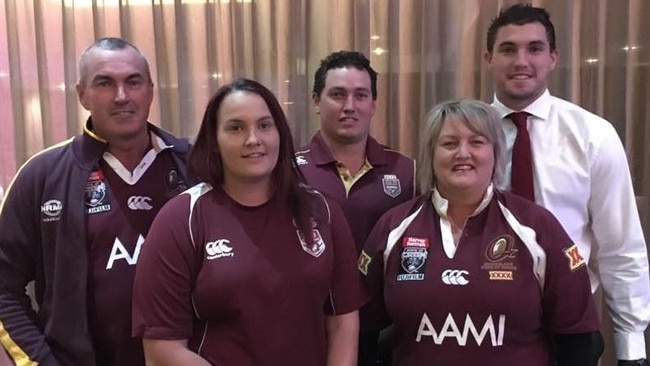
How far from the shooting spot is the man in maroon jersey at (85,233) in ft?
6.16

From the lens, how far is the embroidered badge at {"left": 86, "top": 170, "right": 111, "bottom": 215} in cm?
193

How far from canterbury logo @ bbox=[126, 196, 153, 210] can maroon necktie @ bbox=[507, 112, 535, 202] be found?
45.4 inches

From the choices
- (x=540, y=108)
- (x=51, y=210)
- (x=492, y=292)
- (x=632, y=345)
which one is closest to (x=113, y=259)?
(x=51, y=210)

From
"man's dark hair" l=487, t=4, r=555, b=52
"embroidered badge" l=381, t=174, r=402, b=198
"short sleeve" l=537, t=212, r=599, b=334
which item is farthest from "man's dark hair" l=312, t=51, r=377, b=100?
"short sleeve" l=537, t=212, r=599, b=334

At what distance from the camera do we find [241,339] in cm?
163

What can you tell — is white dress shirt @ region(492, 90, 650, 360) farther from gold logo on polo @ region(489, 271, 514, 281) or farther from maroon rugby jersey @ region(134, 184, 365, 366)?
maroon rugby jersey @ region(134, 184, 365, 366)

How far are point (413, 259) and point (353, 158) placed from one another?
0.60 m

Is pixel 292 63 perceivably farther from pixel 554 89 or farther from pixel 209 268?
pixel 209 268

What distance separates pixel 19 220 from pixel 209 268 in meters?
0.67

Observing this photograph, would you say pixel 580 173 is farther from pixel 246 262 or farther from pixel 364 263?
pixel 246 262

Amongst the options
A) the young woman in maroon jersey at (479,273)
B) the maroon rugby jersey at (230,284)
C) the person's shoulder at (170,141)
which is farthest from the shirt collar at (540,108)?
the person's shoulder at (170,141)

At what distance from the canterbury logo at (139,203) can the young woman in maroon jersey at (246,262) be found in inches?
11.7

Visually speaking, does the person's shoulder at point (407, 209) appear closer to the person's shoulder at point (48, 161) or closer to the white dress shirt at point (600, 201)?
the white dress shirt at point (600, 201)

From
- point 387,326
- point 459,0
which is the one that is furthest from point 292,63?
point 387,326
